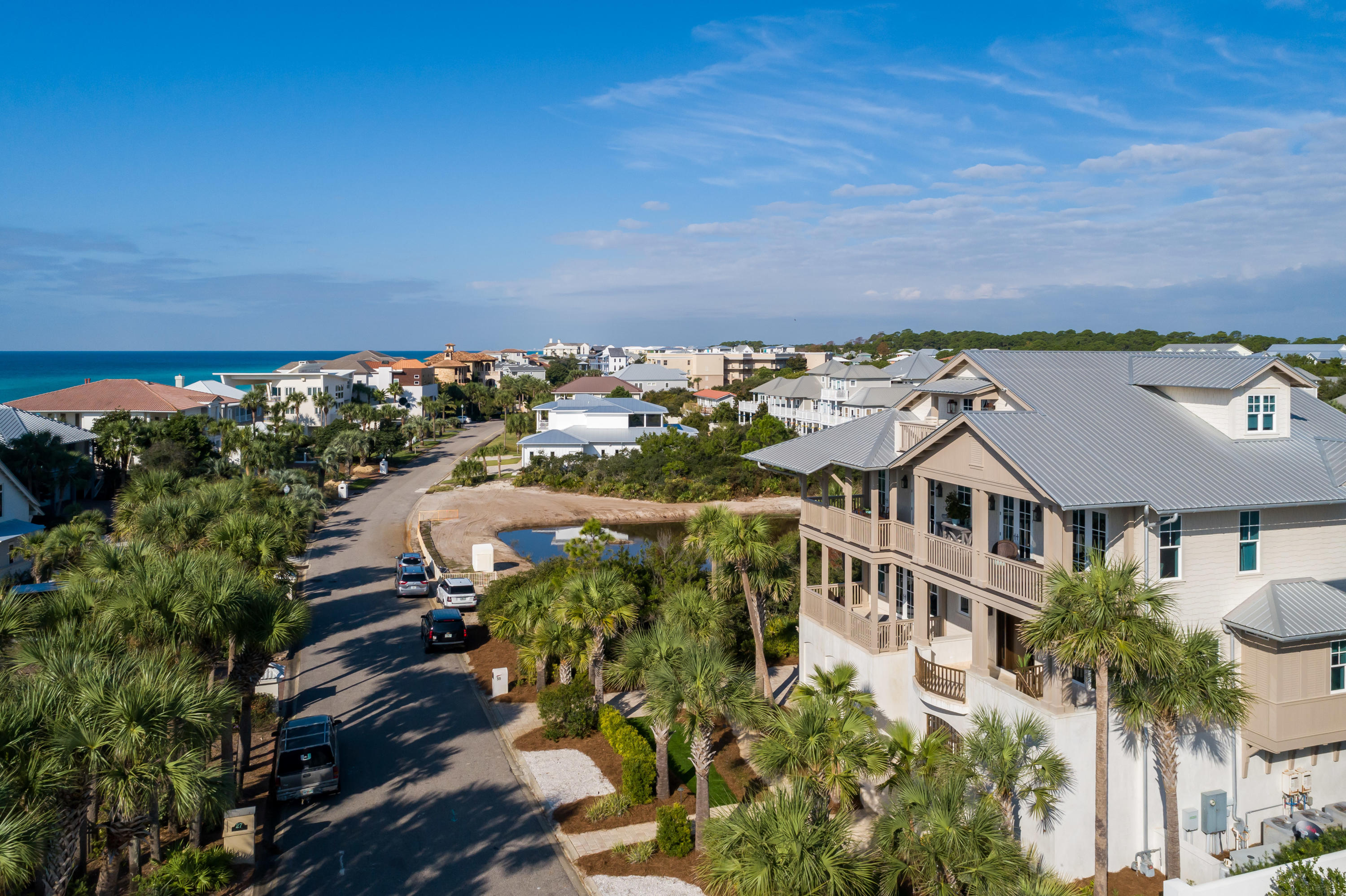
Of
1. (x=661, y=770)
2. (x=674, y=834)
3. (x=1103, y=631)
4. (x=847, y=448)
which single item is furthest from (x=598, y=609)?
(x=1103, y=631)

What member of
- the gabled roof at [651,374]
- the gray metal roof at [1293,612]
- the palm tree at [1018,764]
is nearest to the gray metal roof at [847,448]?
the palm tree at [1018,764]

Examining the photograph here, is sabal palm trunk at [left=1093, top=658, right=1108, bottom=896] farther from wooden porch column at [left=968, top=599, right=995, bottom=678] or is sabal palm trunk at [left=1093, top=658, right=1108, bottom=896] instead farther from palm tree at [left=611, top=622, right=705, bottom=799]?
palm tree at [left=611, top=622, right=705, bottom=799]

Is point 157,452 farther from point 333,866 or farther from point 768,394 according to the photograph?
point 768,394

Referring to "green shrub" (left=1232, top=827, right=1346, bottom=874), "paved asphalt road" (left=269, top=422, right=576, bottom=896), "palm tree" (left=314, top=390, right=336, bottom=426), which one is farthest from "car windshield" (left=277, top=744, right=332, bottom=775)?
"palm tree" (left=314, top=390, right=336, bottom=426)

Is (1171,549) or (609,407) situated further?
(609,407)

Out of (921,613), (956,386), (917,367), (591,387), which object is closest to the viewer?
(956,386)

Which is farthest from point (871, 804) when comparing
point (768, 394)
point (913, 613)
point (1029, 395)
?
point (768, 394)

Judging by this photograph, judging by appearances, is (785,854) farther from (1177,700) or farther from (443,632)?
(443,632)
